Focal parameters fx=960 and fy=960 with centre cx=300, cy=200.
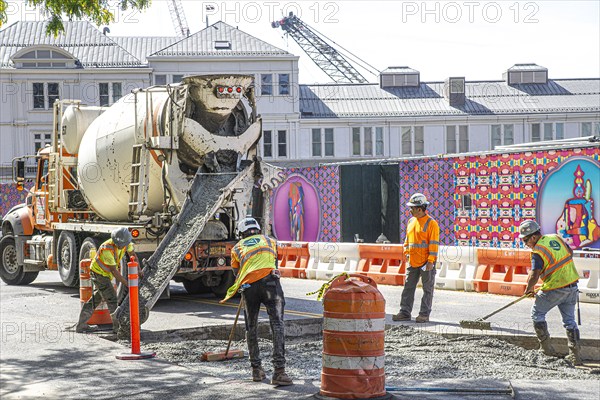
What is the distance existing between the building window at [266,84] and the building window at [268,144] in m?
2.50

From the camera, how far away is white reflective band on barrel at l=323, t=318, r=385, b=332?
8.80 m

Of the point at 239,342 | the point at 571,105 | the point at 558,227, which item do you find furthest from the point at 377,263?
the point at 571,105

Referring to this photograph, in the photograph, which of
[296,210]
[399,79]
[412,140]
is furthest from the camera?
[399,79]

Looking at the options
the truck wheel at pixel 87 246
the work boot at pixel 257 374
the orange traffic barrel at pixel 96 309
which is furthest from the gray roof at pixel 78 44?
the work boot at pixel 257 374

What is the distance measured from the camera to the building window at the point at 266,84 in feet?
195

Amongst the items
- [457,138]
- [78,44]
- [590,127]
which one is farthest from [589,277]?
[78,44]

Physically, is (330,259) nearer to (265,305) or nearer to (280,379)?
(265,305)

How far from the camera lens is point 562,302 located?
11.2 meters

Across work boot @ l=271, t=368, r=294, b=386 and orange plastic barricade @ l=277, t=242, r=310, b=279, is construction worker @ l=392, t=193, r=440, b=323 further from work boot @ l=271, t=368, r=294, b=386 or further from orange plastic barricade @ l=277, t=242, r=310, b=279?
orange plastic barricade @ l=277, t=242, r=310, b=279

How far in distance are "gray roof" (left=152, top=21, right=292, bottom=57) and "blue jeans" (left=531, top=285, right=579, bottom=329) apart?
4912 centimetres

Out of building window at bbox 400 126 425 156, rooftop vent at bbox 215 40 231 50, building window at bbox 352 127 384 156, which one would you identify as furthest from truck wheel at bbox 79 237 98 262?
building window at bbox 400 126 425 156

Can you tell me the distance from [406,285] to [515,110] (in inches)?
1952

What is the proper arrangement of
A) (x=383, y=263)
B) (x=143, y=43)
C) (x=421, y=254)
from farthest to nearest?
(x=143, y=43) < (x=383, y=263) < (x=421, y=254)

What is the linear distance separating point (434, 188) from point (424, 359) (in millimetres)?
11392
